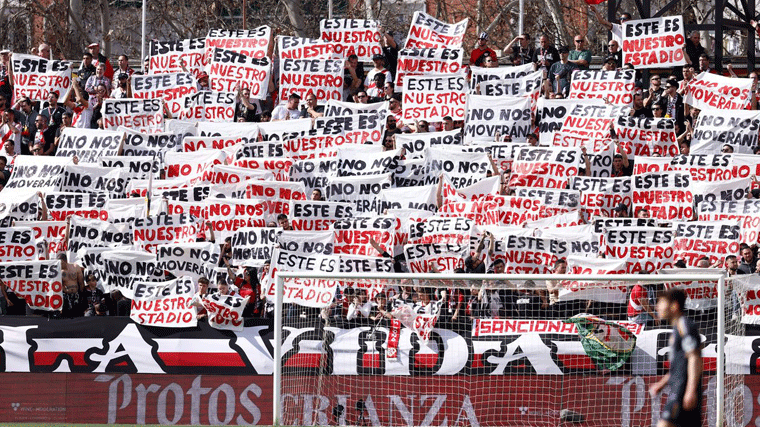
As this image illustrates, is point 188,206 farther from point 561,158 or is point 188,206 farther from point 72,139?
point 561,158

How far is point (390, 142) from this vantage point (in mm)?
22453

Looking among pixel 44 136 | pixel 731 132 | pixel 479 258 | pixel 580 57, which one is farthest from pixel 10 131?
pixel 731 132

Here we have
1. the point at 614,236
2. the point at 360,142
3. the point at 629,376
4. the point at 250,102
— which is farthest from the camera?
the point at 250,102

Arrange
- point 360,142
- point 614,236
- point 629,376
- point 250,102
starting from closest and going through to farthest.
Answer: point 629,376
point 614,236
point 360,142
point 250,102

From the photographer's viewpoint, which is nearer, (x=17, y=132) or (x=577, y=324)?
(x=577, y=324)

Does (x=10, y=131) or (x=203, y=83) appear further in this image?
(x=203, y=83)

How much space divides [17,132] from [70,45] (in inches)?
724

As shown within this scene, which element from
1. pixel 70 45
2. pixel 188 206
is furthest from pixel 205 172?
pixel 70 45

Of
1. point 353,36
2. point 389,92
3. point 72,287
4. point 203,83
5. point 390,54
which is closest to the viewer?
point 72,287

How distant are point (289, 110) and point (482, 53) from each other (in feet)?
13.0

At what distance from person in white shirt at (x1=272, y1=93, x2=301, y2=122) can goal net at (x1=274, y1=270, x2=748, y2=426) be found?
740cm

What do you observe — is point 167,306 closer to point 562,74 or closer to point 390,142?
point 390,142

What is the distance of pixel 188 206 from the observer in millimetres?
20672

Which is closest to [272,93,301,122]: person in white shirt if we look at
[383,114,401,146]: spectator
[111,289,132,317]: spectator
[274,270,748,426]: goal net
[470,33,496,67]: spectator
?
[383,114,401,146]: spectator
